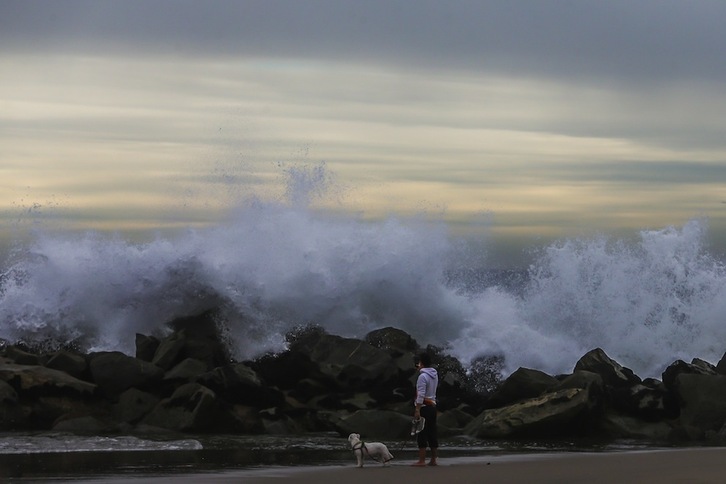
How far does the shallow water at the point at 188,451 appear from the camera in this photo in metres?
11.6

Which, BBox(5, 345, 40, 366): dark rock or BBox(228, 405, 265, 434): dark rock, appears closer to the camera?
BBox(228, 405, 265, 434): dark rock

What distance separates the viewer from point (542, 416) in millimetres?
14859

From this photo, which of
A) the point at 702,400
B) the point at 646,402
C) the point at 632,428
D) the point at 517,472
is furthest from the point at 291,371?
the point at 517,472

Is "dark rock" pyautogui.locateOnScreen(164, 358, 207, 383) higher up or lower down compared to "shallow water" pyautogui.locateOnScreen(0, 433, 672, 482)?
higher up

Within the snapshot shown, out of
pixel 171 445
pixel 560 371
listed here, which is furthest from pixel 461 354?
pixel 171 445

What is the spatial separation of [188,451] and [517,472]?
4224mm

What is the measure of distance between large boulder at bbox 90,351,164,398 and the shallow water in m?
1.70

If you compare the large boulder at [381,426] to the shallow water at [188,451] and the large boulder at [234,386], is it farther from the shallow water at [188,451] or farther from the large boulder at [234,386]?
the large boulder at [234,386]

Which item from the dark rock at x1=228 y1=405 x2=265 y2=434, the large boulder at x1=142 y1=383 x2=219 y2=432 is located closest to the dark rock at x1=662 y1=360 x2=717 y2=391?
the dark rock at x1=228 y1=405 x2=265 y2=434

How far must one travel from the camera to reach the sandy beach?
10297 mm

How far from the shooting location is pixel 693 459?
1166 cm

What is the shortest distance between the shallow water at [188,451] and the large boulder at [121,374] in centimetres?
170

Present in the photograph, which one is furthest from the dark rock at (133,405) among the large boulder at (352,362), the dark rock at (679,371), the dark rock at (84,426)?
the dark rock at (679,371)

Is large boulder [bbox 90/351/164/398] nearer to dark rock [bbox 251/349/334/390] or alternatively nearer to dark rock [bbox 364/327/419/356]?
dark rock [bbox 251/349/334/390]
